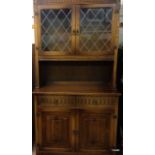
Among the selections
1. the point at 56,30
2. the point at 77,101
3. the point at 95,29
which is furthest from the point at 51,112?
the point at 95,29

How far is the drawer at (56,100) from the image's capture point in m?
1.90

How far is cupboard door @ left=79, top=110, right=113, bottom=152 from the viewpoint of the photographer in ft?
6.29

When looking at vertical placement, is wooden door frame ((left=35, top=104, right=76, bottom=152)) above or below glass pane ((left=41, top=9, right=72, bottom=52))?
below

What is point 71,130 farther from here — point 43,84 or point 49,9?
point 49,9

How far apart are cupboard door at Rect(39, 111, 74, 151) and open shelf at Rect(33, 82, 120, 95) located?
0.21 metres

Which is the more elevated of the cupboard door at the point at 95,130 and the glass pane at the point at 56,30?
the glass pane at the point at 56,30

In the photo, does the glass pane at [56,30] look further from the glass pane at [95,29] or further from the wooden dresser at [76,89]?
the glass pane at [95,29]

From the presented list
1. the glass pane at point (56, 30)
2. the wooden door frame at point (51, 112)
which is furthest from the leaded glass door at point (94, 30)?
the wooden door frame at point (51, 112)

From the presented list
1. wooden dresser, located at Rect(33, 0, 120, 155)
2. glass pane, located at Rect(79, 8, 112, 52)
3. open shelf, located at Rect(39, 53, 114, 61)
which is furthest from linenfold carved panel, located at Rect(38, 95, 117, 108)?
glass pane, located at Rect(79, 8, 112, 52)

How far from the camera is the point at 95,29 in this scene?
1.94 metres

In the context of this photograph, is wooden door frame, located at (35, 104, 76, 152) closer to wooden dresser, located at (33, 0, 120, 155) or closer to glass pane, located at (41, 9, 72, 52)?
wooden dresser, located at (33, 0, 120, 155)

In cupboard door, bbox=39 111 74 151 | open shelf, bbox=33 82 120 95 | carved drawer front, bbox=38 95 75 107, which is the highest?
open shelf, bbox=33 82 120 95
